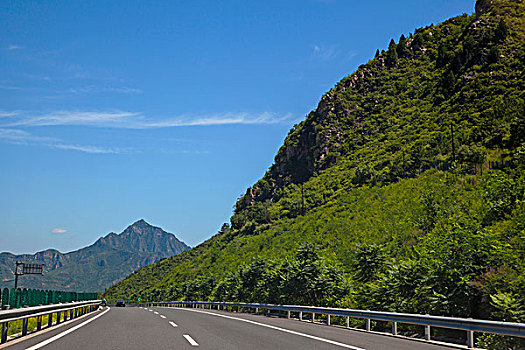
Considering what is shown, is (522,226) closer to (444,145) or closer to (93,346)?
(93,346)

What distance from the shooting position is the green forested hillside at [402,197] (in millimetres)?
17484

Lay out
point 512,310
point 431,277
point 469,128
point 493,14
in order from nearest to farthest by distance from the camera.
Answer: point 512,310 → point 431,277 → point 469,128 → point 493,14

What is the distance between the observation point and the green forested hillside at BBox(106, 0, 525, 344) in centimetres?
1748

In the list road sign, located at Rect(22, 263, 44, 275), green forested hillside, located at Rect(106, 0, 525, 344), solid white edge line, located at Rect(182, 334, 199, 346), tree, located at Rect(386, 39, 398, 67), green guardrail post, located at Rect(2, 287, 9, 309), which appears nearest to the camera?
solid white edge line, located at Rect(182, 334, 199, 346)

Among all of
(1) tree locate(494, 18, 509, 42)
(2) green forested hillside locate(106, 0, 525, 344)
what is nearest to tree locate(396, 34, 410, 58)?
(2) green forested hillside locate(106, 0, 525, 344)

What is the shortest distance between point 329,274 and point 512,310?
57.1 feet

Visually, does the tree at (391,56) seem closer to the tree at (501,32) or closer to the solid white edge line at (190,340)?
the tree at (501,32)

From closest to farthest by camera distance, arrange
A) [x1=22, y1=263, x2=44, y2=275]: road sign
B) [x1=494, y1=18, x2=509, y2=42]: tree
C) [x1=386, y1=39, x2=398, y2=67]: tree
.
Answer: [x1=22, y1=263, x2=44, y2=275]: road sign
[x1=494, y1=18, x2=509, y2=42]: tree
[x1=386, y1=39, x2=398, y2=67]: tree

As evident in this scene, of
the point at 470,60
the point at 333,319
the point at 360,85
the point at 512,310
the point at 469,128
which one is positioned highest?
the point at 360,85

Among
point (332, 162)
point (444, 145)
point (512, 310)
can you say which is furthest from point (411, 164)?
point (512, 310)

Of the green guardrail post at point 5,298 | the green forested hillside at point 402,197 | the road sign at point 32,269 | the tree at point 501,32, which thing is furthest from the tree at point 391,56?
the green guardrail post at point 5,298

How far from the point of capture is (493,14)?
119000 millimetres

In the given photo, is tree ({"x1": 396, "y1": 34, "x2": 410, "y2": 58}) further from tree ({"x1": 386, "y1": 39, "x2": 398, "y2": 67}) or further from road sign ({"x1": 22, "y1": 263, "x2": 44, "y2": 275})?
road sign ({"x1": 22, "y1": 263, "x2": 44, "y2": 275})

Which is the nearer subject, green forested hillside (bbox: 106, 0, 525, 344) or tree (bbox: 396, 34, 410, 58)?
green forested hillside (bbox: 106, 0, 525, 344)
